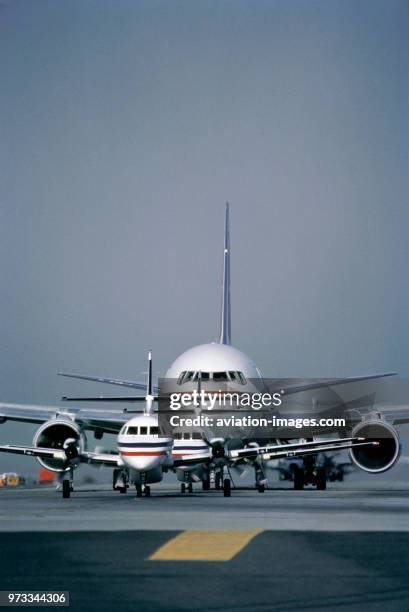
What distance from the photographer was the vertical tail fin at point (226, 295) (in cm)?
6456

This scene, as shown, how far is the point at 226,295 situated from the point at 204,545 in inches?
2074

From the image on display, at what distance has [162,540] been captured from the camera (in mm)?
15195

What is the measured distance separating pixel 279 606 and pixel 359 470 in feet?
122

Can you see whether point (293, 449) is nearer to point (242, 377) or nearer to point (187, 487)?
point (187, 487)

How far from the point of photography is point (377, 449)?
46.2 m

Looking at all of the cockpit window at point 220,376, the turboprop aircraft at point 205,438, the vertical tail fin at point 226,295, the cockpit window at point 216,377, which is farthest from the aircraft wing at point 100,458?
the vertical tail fin at point 226,295

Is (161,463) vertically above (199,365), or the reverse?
(199,365)

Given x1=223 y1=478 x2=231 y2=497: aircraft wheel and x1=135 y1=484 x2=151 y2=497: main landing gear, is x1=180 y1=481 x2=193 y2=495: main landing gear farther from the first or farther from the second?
x1=223 y1=478 x2=231 y2=497: aircraft wheel

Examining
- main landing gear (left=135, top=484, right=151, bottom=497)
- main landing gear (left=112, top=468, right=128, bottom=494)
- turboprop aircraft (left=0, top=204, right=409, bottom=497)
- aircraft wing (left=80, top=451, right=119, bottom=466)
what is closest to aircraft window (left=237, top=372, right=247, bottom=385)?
turboprop aircraft (left=0, top=204, right=409, bottom=497)

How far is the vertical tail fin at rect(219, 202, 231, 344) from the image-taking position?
64.6m

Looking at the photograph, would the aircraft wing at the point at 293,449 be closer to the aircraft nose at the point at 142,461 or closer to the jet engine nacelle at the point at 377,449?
the jet engine nacelle at the point at 377,449

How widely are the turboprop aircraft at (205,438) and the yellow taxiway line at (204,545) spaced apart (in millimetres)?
21434

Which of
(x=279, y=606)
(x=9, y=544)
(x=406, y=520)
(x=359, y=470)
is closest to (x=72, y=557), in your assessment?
(x=9, y=544)

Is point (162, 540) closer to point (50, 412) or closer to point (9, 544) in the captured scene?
point (9, 544)
